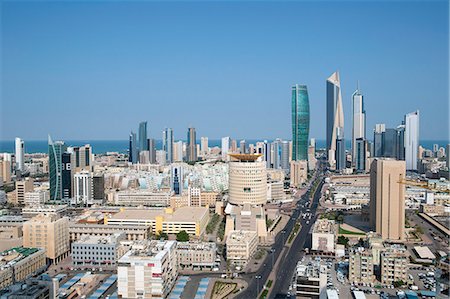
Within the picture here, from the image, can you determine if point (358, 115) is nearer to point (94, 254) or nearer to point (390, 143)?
point (390, 143)

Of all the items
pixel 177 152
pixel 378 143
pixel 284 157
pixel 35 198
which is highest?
pixel 378 143

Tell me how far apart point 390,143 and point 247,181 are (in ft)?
53.6

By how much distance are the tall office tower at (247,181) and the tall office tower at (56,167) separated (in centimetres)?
642

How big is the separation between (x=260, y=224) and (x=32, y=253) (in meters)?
5.41

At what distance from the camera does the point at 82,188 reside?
16.8 meters

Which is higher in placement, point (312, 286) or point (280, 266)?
point (312, 286)

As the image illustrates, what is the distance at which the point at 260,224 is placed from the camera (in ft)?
39.3

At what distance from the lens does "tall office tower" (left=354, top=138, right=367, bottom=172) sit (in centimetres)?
2697

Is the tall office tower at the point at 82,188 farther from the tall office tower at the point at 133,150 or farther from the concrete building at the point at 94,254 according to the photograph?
the tall office tower at the point at 133,150

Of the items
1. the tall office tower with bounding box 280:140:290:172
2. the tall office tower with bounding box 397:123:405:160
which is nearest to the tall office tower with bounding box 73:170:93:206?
the tall office tower with bounding box 280:140:290:172

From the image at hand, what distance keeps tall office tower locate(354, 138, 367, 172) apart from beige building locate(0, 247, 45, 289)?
21.1 metres

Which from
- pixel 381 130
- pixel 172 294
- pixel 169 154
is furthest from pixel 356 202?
pixel 169 154

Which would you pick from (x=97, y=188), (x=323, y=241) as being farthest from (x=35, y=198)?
(x=323, y=241)

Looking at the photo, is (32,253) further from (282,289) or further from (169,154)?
(169,154)
